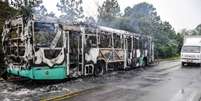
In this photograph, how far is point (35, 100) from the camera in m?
10.1

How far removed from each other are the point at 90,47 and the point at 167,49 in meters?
26.9

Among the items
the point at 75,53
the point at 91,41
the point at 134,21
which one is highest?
the point at 134,21

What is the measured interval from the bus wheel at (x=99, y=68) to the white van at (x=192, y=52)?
452 inches

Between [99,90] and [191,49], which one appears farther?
[191,49]

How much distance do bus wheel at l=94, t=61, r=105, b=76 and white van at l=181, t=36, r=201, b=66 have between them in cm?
1149

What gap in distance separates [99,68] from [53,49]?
14.7ft

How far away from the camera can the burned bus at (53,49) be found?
42.3 ft

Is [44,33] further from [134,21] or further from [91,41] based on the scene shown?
[134,21]

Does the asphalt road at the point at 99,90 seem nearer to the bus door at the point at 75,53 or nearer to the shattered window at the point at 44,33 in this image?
the bus door at the point at 75,53

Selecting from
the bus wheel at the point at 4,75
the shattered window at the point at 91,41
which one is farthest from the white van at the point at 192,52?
the bus wheel at the point at 4,75

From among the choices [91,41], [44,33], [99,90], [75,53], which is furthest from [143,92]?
[91,41]

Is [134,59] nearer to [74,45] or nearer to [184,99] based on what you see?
[74,45]

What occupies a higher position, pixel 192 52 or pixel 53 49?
pixel 53 49

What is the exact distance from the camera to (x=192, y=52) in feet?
86.8
